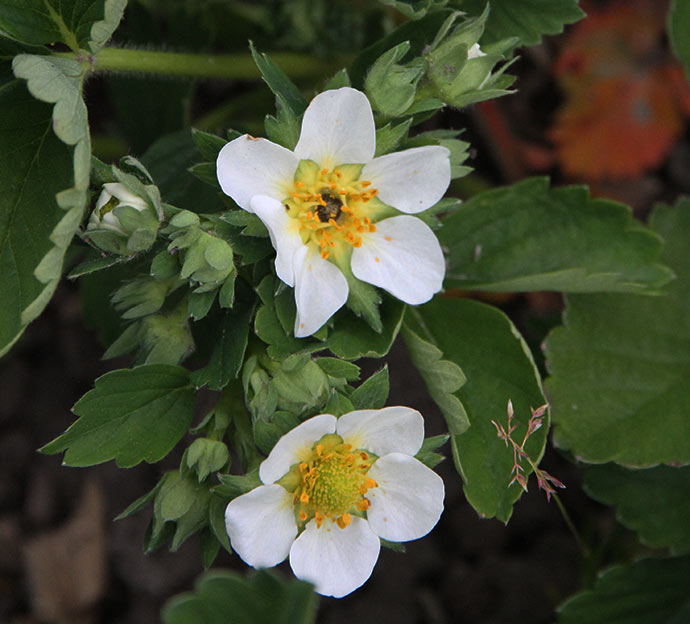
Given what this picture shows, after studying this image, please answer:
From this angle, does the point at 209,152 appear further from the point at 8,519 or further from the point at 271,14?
the point at 8,519

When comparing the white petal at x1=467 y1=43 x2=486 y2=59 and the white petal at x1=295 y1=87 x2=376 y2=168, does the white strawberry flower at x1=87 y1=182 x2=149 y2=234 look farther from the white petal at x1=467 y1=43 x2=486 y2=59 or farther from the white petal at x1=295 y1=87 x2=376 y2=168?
the white petal at x1=467 y1=43 x2=486 y2=59

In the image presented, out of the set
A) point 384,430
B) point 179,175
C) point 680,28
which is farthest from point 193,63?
point 680,28

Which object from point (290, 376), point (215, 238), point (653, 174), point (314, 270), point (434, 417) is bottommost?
point (434, 417)

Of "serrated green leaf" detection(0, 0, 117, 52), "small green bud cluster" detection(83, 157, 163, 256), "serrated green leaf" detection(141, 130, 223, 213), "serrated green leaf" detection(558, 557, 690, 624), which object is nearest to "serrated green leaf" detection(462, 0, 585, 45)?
"serrated green leaf" detection(141, 130, 223, 213)

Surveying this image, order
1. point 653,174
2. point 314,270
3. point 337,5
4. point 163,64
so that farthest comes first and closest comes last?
point 653,174, point 337,5, point 163,64, point 314,270

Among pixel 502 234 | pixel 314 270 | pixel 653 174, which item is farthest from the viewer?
pixel 653 174

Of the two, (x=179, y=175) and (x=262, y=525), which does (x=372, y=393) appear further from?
(x=179, y=175)

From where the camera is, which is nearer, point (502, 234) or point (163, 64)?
point (163, 64)

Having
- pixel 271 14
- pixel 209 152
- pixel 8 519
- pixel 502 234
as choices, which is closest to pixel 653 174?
pixel 502 234
